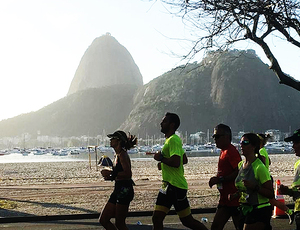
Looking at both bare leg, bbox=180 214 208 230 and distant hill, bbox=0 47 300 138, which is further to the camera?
distant hill, bbox=0 47 300 138

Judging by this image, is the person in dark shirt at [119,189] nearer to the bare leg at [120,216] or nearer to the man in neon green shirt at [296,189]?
the bare leg at [120,216]

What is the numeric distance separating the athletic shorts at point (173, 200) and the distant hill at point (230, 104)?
473 ft

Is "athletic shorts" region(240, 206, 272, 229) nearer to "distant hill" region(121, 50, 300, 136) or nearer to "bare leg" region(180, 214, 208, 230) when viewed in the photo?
"bare leg" region(180, 214, 208, 230)

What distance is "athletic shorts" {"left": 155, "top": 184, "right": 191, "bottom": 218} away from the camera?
6.26 metres

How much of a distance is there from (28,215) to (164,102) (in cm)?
15358

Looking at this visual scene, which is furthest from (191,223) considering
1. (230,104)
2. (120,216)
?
(230,104)

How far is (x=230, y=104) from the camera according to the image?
153 metres

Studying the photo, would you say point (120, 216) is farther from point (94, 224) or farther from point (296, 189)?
point (94, 224)

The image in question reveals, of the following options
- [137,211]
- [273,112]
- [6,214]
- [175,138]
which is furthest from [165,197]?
[273,112]

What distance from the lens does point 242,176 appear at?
5090mm

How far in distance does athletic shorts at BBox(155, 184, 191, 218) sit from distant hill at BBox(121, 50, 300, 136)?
473ft

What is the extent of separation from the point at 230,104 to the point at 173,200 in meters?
149

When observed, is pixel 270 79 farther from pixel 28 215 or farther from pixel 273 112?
pixel 28 215

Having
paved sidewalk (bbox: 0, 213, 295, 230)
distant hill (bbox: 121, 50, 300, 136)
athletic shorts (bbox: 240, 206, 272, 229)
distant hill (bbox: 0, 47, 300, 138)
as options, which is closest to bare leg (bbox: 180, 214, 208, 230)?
athletic shorts (bbox: 240, 206, 272, 229)
